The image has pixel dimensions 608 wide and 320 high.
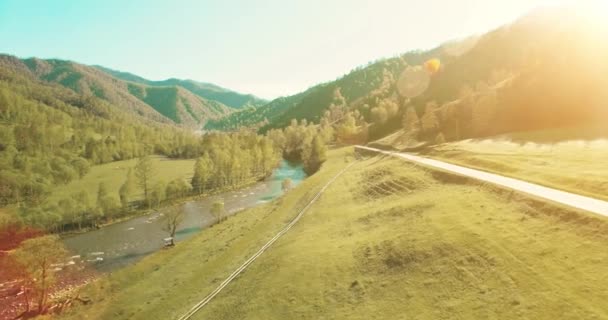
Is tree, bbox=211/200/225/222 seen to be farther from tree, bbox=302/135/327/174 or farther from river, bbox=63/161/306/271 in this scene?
tree, bbox=302/135/327/174

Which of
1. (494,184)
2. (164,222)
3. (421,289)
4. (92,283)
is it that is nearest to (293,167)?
(164,222)

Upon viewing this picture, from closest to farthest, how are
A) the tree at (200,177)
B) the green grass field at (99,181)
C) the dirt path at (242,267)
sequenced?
the dirt path at (242,267)
the tree at (200,177)
the green grass field at (99,181)

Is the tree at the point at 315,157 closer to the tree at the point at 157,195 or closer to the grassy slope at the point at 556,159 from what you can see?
the tree at the point at 157,195

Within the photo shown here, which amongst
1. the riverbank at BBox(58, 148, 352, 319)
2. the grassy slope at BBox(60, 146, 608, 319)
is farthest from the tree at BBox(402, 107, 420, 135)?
the grassy slope at BBox(60, 146, 608, 319)

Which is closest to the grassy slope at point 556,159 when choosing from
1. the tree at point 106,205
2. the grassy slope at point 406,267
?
the grassy slope at point 406,267

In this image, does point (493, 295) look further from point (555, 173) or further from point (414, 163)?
point (414, 163)

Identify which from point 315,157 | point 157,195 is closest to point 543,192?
point 157,195
